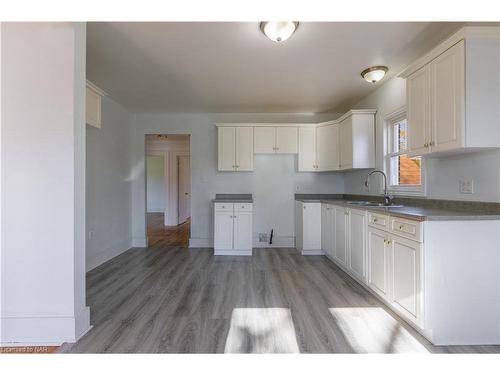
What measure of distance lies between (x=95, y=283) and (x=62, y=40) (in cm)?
249

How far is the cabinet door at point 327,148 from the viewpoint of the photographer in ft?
14.0

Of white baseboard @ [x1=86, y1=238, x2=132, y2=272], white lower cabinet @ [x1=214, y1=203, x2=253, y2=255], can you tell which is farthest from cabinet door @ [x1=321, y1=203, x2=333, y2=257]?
white baseboard @ [x1=86, y1=238, x2=132, y2=272]

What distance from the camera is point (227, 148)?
14.8ft

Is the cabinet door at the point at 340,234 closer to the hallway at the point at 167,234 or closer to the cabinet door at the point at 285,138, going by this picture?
the cabinet door at the point at 285,138

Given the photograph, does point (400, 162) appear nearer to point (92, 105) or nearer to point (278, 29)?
point (278, 29)

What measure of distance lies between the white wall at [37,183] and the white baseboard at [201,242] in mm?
2885

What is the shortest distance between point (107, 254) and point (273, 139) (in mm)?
3297

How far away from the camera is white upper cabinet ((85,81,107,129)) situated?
2822mm

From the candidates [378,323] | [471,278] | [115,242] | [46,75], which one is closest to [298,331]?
[378,323]

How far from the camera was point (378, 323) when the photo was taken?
2.05 metres

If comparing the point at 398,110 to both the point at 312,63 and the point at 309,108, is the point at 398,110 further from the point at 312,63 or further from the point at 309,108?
the point at 309,108

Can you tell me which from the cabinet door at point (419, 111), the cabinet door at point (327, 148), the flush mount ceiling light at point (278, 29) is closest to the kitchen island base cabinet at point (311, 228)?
the cabinet door at point (327, 148)

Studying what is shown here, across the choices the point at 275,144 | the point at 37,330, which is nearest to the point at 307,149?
the point at 275,144

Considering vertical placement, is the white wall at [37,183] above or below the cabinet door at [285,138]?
below
